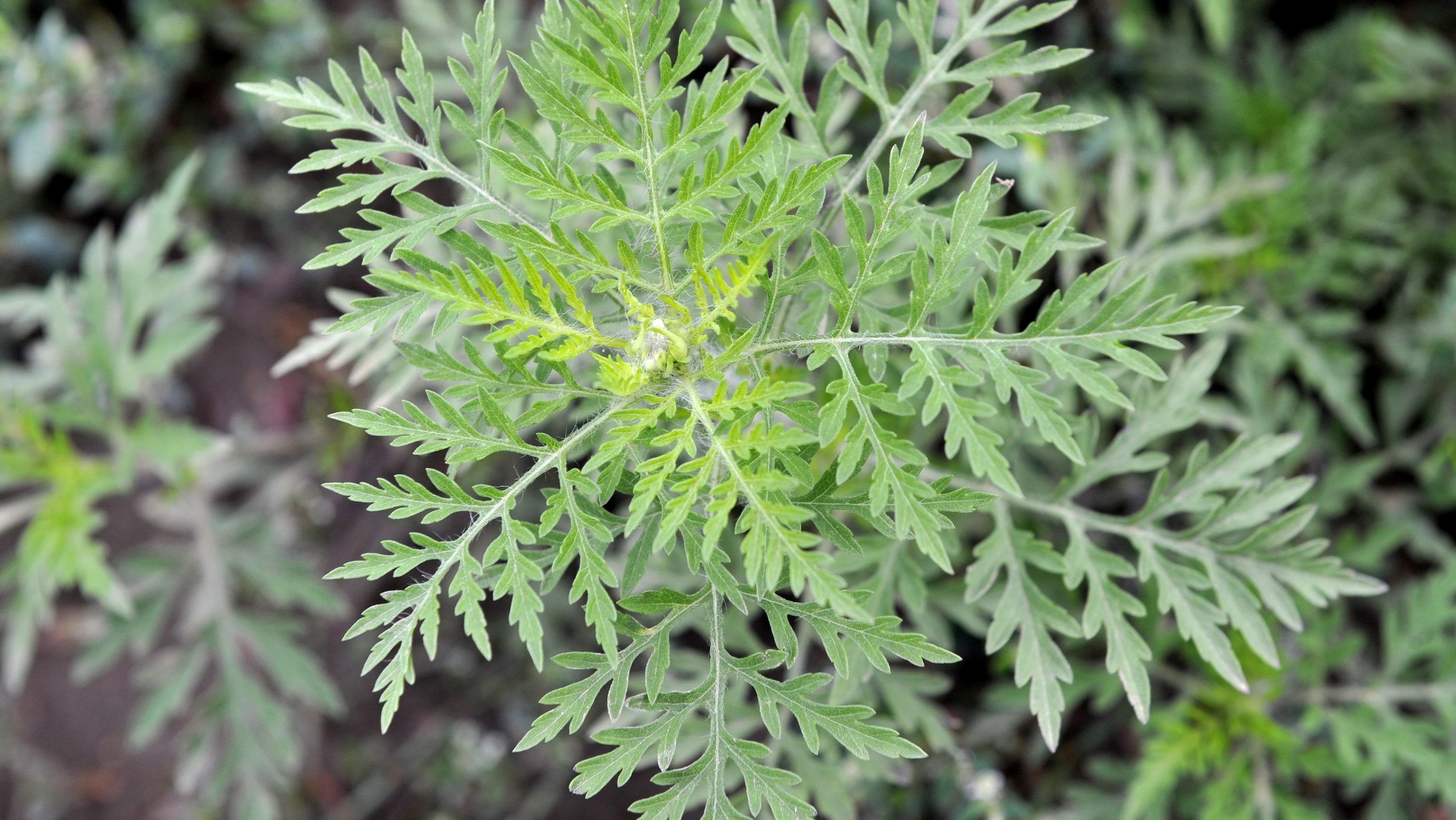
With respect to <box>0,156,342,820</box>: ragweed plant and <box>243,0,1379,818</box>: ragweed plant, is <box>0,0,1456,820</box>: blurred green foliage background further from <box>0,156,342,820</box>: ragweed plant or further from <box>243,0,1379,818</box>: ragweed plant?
<box>243,0,1379,818</box>: ragweed plant

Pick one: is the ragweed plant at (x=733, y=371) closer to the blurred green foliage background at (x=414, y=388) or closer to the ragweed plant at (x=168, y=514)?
the blurred green foliage background at (x=414, y=388)

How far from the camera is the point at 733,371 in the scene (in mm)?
1716

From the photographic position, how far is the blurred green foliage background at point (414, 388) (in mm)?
2527

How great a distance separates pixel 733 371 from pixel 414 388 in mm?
1099

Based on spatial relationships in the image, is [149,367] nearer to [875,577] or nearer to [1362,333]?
[875,577]

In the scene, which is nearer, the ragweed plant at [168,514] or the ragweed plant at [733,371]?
the ragweed plant at [733,371]

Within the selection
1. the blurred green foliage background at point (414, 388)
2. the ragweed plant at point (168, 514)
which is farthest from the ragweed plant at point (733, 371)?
the ragweed plant at point (168, 514)

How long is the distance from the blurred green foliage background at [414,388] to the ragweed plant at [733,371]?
1.58 feet

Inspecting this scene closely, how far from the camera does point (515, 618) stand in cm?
134

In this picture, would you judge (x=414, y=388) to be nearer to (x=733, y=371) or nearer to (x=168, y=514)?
(x=733, y=371)

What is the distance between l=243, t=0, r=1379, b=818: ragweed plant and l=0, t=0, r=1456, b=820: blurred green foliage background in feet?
1.58

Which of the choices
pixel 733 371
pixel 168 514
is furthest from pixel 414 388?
pixel 168 514

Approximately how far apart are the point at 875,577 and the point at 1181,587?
54 centimetres

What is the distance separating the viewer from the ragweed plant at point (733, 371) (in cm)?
137
